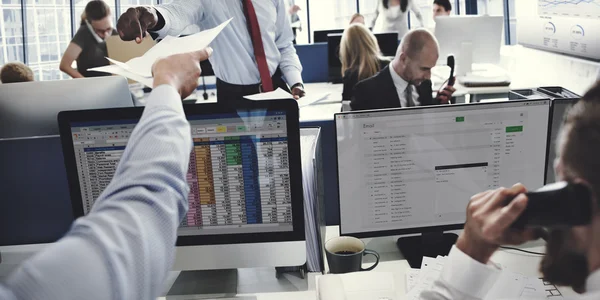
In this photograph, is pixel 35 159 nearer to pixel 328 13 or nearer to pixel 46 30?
pixel 46 30

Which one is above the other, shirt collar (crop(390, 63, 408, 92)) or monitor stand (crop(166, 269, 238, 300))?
shirt collar (crop(390, 63, 408, 92))

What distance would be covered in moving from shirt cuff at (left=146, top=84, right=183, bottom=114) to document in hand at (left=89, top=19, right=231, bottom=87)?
157 millimetres

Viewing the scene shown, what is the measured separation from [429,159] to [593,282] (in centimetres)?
80

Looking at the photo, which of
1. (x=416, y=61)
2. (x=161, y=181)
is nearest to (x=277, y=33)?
(x=416, y=61)

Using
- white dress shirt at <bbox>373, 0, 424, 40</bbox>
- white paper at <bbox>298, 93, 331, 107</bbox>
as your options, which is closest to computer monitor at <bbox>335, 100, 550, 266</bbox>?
white paper at <bbox>298, 93, 331, 107</bbox>

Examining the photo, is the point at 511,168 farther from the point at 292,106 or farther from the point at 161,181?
the point at 161,181

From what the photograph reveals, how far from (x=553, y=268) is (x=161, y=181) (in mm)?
454

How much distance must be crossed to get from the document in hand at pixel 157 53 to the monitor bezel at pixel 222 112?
27cm

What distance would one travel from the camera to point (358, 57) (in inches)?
150

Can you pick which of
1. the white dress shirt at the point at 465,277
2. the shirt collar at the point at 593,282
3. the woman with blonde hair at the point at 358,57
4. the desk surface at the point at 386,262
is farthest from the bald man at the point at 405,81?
the shirt collar at the point at 593,282

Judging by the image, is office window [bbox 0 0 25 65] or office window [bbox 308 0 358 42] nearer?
office window [bbox 0 0 25 65]

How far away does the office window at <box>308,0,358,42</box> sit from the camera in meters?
11.0

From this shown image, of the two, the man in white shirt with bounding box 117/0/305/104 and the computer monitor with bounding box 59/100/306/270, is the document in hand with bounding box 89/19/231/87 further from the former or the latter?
the man in white shirt with bounding box 117/0/305/104

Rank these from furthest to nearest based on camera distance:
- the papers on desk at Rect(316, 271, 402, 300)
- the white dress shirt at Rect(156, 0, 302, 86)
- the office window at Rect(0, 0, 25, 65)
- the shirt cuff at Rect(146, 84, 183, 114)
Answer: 1. the office window at Rect(0, 0, 25, 65)
2. the white dress shirt at Rect(156, 0, 302, 86)
3. the papers on desk at Rect(316, 271, 402, 300)
4. the shirt cuff at Rect(146, 84, 183, 114)
